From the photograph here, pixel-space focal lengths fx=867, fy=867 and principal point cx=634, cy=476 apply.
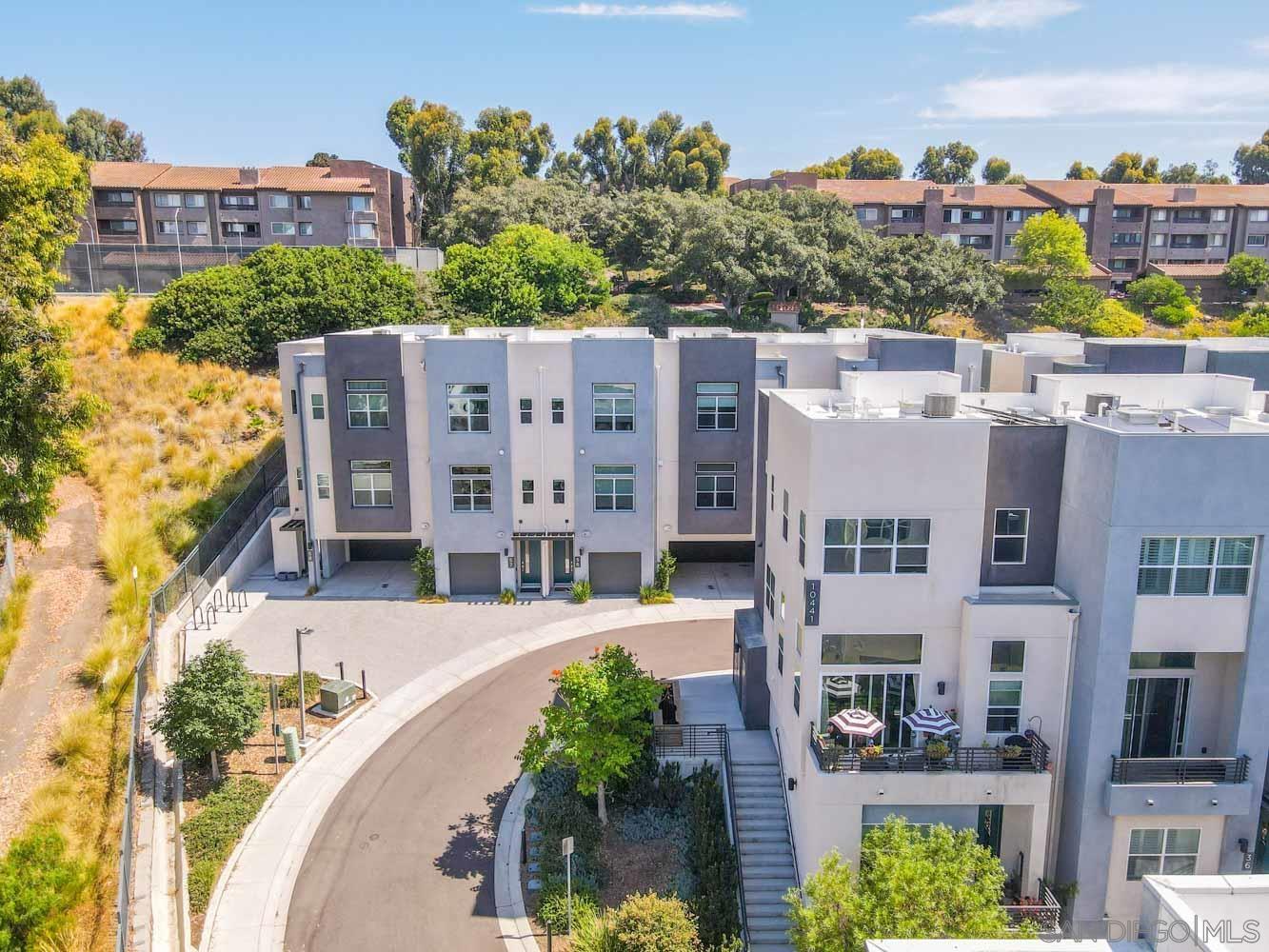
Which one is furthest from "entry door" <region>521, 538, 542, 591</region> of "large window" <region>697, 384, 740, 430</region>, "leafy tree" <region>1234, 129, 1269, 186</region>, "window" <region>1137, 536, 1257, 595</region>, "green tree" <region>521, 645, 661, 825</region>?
"leafy tree" <region>1234, 129, 1269, 186</region>

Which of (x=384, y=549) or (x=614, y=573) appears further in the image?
(x=384, y=549)

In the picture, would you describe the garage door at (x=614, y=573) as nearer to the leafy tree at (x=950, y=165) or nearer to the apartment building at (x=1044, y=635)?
the apartment building at (x=1044, y=635)

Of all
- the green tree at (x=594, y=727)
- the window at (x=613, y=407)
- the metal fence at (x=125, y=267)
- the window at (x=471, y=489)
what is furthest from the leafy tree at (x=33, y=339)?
the metal fence at (x=125, y=267)

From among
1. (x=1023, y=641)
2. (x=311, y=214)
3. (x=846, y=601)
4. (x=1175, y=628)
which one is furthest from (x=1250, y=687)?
(x=311, y=214)

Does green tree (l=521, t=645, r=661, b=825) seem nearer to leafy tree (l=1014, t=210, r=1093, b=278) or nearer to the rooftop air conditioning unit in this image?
the rooftop air conditioning unit

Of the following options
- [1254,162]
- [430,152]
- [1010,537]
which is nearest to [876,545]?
[1010,537]

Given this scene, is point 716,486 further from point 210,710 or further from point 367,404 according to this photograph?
point 210,710
